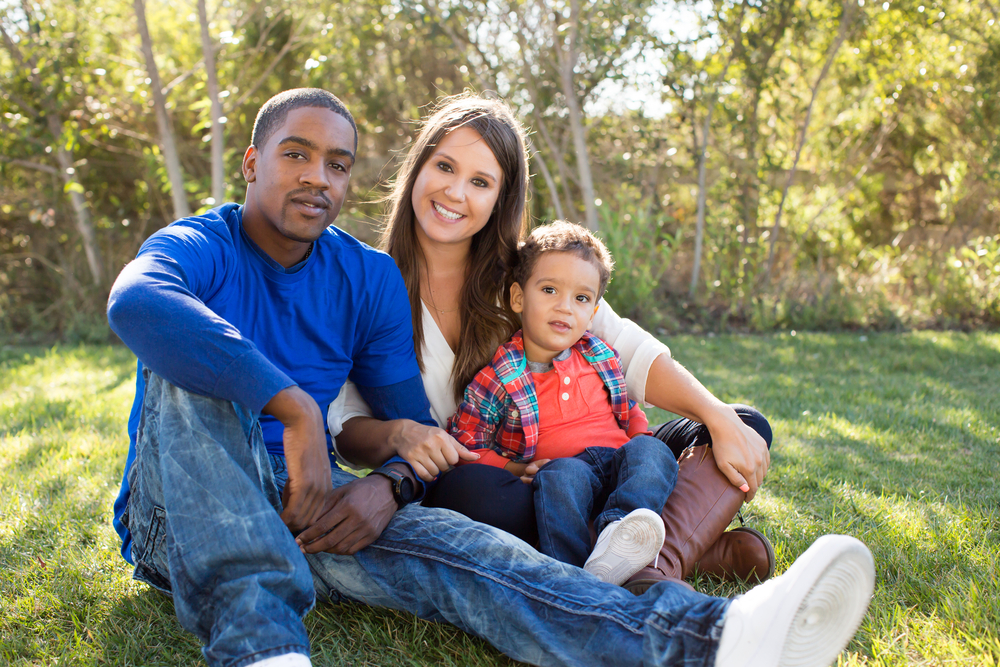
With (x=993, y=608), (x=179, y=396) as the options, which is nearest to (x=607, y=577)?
(x=993, y=608)

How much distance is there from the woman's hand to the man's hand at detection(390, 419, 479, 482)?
23cm

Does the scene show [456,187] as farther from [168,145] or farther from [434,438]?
[168,145]

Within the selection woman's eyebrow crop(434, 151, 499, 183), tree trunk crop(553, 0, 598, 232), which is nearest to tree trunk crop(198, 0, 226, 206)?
tree trunk crop(553, 0, 598, 232)

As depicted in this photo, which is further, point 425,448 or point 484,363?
point 484,363

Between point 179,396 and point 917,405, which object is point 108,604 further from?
point 917,405

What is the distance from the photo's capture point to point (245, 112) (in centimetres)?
695

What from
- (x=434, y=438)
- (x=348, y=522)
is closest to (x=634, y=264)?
(x=434, y=438)

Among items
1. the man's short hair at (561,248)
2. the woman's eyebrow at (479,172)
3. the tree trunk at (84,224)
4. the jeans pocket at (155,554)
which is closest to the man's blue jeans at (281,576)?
the jeans pocket at (155,554)

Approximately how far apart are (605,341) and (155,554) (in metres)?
1.41

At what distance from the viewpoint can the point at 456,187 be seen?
7.16ft

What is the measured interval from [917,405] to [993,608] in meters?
2.27

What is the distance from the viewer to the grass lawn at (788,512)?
1522 mm

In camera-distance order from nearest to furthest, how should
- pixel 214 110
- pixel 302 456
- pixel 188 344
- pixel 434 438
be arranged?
pixel 188 344
pixel 302 456
pixel 434 438
pixel 214 110

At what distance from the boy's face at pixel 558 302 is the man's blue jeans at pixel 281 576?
0.77 metres
